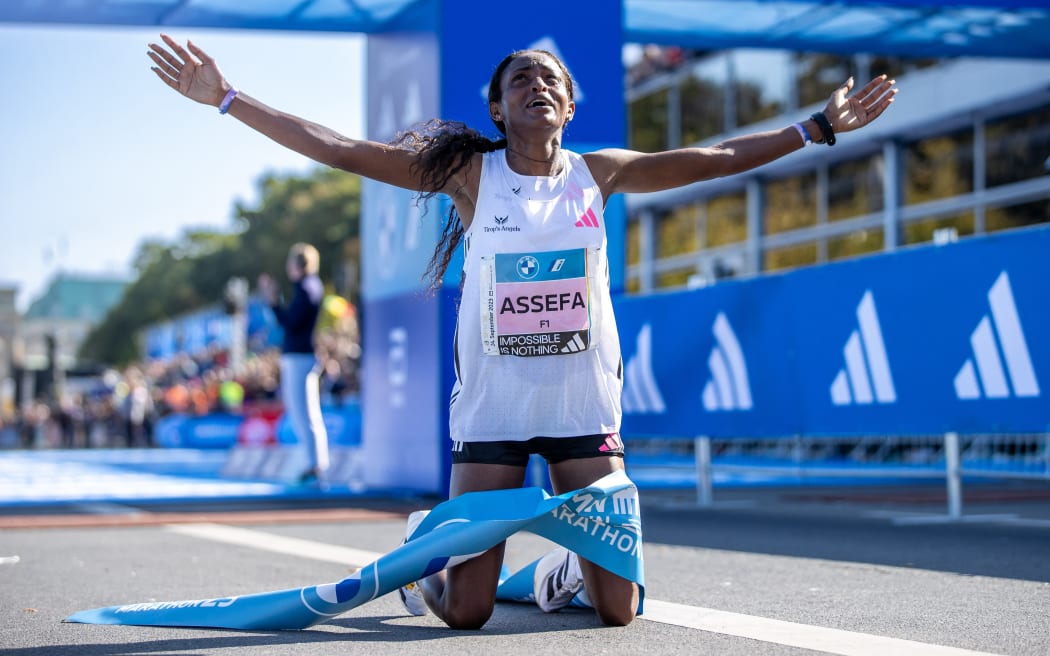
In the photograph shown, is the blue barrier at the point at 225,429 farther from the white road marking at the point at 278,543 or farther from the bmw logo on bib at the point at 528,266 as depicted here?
the bmw logo on bib at the point at 528,266

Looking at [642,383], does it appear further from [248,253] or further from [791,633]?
[248,253]

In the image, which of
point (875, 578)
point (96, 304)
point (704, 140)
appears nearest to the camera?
point (875, 578)

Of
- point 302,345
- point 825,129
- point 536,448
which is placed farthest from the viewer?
point 302,345

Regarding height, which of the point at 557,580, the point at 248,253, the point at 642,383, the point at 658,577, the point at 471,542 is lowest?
the point at 658,577

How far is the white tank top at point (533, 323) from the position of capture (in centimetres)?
463

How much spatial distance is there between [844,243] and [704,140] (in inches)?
176

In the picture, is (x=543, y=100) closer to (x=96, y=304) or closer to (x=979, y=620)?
(x=979, y=620)

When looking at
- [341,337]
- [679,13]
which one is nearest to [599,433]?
[679,13]

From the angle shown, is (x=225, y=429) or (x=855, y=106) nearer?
(x=855, y=106)

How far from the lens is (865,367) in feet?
28.7

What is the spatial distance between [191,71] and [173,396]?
31.2 m

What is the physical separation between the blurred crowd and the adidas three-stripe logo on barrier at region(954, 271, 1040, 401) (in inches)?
615

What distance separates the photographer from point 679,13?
40.2ft

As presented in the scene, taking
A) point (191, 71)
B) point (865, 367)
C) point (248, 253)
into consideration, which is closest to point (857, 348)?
point (865, 367)
